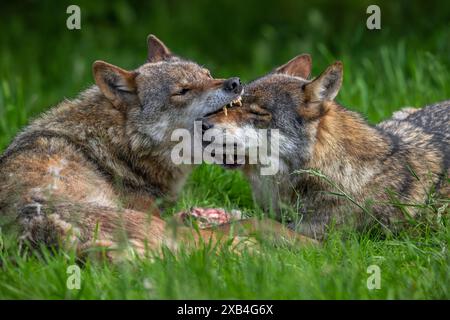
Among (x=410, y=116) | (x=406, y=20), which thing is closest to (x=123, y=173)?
(x=410, y=116)

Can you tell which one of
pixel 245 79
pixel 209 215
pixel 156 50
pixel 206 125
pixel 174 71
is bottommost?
pixel 209 215

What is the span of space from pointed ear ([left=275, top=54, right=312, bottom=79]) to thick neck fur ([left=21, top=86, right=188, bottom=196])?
1.19 m

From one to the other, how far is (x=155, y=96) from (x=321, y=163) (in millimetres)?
1420

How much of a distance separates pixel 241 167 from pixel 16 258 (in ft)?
6.46

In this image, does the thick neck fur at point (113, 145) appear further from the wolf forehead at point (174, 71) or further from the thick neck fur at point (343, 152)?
the thick neck fur at point (343, 152)

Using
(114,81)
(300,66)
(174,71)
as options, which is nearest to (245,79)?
(300,66)

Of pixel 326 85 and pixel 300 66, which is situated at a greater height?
pixel 300 66

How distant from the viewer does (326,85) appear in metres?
6.07

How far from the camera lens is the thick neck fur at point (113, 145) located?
20.9 feet

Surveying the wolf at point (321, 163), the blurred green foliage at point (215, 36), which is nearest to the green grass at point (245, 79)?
the blurred green foliage at point (215, 36)

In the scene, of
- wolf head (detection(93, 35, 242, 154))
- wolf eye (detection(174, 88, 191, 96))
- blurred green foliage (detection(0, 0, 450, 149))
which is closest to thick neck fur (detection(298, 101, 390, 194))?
wolf head (detection(93, 35, 242, 154))

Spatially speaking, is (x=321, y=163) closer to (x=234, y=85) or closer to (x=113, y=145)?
(x=234, y=85)

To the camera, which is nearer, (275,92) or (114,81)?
(275,92)
